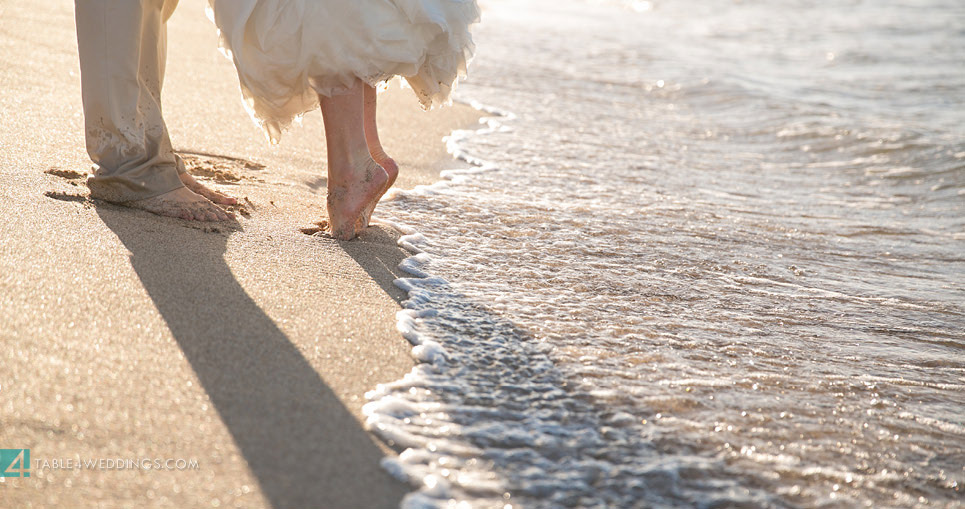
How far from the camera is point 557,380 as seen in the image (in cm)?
194

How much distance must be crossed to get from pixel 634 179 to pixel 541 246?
1277 millimetres

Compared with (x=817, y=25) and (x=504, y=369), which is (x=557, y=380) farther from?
(x=817, y=25)

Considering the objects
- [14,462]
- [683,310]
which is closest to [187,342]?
[14,462]

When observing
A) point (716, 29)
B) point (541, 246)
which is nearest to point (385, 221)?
point (541, 246)

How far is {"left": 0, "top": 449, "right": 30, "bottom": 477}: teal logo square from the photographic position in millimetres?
1382

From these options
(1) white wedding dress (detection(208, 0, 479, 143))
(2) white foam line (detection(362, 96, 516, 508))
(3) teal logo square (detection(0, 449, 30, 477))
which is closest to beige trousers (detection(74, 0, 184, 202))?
(1) white wedding dress (detection(208, 0, 479, 143))

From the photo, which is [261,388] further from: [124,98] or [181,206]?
[124,98]

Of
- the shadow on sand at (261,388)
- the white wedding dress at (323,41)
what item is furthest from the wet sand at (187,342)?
the white wedding dress at (323,41)

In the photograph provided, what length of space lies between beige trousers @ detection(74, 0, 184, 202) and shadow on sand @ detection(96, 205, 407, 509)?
27 cm

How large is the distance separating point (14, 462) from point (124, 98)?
1389 millimetres

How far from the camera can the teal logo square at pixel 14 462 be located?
54.4 inches

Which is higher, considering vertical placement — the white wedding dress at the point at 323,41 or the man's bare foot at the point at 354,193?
the white wedding dress at the point at 323,41

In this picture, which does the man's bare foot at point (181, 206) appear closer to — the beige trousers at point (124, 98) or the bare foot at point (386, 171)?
the beige trousers at point (124, 98)

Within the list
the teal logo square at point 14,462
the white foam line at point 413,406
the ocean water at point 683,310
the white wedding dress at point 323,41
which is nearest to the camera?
the teal logo square at point 14,462
